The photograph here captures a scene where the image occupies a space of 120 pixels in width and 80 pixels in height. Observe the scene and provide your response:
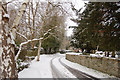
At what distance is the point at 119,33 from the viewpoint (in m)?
5.64

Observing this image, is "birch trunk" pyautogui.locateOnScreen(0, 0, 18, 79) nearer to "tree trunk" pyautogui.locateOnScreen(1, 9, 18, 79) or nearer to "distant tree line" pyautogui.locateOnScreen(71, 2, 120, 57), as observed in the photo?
"tree trunk" pyautogui.locateOnScreen(1, 9, 18, 79)

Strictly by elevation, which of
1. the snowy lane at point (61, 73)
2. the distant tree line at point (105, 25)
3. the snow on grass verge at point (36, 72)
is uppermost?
the distant tree line at point (105, 25)

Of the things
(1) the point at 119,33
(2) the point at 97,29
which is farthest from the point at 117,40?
(2) the point at 97,29

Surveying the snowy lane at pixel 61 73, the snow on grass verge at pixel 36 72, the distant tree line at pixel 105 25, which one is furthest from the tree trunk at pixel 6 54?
the distant tree line at pixel 105 25

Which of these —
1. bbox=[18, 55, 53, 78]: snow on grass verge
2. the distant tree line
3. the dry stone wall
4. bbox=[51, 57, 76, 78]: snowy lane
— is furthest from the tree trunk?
the dry stone wall

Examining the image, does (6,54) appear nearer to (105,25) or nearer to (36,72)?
(36,72)

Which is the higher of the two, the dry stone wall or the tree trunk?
the tree trunk

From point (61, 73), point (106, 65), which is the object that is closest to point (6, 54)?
point (61, 73)

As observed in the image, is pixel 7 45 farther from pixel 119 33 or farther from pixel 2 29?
pixel 119 33

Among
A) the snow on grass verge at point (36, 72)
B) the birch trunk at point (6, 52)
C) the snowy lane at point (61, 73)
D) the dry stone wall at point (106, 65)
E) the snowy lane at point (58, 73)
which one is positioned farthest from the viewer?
the snowy lane at point (61, 73)

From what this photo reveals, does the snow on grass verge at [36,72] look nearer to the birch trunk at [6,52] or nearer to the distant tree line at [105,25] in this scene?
the birch trunk at [6,52]

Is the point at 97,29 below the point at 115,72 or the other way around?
the other way around

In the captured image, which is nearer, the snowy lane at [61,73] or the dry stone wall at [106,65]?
the dry stone wall at [106,65]

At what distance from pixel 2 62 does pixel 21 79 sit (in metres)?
2.58
